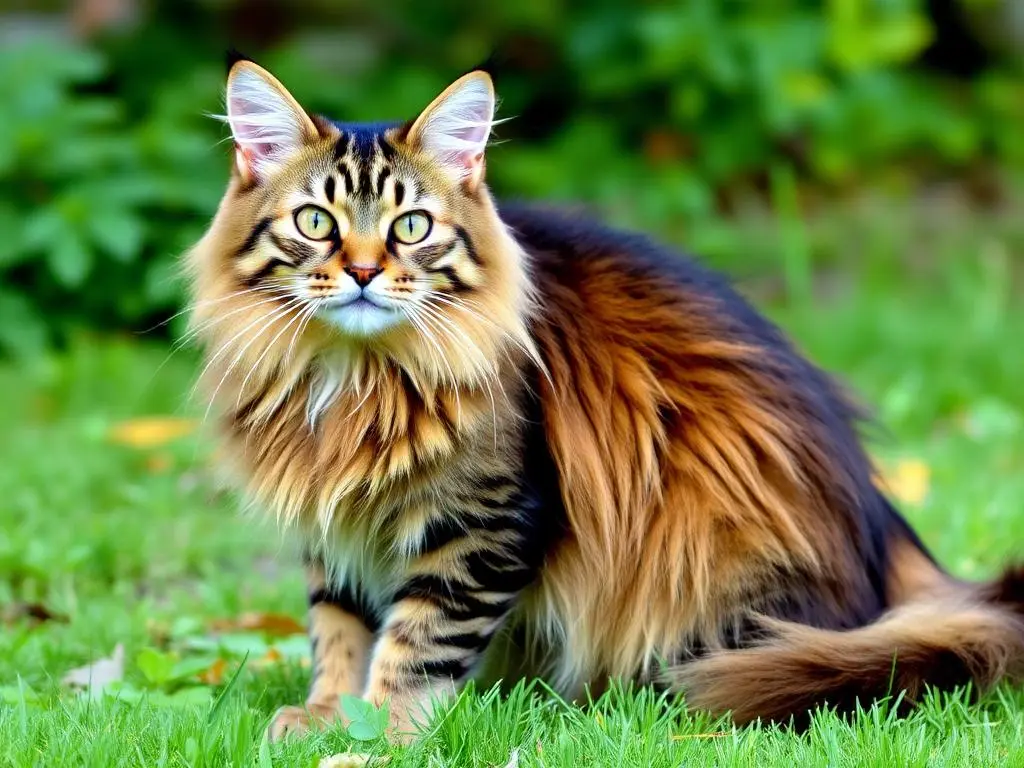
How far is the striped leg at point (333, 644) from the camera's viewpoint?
9.70ft

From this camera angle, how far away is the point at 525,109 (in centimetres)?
801

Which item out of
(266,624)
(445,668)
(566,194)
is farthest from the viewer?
(566,194)

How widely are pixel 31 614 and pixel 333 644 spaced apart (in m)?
1.16

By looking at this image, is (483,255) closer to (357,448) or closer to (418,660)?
(357,448)

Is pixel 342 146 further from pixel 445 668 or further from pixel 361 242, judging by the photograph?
pixel 445 668

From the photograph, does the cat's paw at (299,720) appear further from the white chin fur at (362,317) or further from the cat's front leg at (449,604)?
the white chin fur at (362,317)

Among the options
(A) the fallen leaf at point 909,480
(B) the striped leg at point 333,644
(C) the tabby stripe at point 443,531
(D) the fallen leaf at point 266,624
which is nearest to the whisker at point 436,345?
(C) the tabby stripe at point 443,531

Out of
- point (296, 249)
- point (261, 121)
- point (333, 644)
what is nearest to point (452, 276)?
point (296, 249)

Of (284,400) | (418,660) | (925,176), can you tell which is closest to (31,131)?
(284,400)

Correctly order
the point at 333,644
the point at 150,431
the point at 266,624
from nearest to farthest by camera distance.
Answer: the point at 333,644 < the point at 266,624 < the point at 150,431

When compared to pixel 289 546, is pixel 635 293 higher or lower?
higher

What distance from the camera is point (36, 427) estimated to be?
230 inches

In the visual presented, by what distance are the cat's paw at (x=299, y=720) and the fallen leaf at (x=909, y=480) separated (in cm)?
264

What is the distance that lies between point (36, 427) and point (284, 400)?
10.9ft
